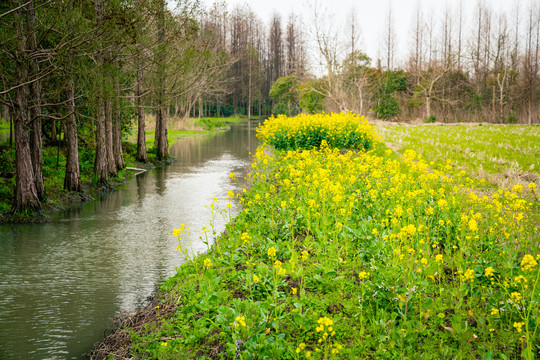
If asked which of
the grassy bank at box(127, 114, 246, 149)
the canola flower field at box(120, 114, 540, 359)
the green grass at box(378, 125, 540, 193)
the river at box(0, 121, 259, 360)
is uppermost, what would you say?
the grassy bank at box(127, 114, 246, 149)

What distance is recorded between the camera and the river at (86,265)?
4.72m

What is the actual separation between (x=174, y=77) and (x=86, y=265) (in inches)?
525

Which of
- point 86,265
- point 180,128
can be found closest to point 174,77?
point 86,265

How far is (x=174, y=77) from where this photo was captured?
18828 mm

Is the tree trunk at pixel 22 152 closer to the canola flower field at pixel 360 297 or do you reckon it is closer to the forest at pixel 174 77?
the forest at pixel 174 77

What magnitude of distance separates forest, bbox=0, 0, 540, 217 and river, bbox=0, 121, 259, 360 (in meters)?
1.59

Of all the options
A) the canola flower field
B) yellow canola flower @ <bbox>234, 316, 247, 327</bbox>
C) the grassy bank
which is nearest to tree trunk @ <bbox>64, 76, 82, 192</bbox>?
the canola flower field

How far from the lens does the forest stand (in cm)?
959

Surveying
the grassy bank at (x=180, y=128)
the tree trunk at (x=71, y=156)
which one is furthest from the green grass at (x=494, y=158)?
the grassy bank at (x=180, y=128)

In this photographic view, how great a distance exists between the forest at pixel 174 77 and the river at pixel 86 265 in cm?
159

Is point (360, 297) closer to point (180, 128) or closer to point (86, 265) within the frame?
point (86, 265)

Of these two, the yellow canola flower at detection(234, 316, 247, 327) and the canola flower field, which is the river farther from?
the yellow canola flower at detection(234, 316, 247, 327)

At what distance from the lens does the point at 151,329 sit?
4152 millimetres

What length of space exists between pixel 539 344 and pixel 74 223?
8986 mm
